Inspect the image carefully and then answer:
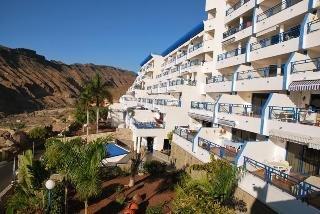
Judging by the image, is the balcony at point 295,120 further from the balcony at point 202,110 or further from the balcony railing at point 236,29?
the balcony railing at point 236,29

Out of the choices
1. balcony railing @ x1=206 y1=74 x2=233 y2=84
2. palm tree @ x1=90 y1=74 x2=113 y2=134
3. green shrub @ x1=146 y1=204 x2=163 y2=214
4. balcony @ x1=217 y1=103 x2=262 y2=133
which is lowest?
green shrub @ x1=146 y1=204 x2=163 y2=214

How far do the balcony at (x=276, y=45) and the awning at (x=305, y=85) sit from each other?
122 inches

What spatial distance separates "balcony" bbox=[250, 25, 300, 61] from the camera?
81.3 feet

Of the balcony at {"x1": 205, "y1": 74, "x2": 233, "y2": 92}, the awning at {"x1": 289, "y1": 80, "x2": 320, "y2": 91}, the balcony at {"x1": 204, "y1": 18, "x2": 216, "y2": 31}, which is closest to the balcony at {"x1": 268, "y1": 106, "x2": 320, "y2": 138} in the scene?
the awning at {"x1": 289, "y1": 80, "x2": 320, "y2": 91}

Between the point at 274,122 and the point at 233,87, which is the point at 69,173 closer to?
the point at 274,122

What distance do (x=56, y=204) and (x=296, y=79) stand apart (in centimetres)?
1810

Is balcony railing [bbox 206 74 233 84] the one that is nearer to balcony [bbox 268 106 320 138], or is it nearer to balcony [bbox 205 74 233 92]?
balcony [bbox 205 74 233 92]

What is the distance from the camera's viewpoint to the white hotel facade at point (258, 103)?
60.8 feet

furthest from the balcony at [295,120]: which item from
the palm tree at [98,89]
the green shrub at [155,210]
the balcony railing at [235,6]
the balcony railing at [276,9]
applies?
the palm tree at [98,89]

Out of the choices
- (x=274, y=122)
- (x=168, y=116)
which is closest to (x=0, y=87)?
(x=168, y=116)

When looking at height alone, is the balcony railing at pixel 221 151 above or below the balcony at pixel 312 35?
below

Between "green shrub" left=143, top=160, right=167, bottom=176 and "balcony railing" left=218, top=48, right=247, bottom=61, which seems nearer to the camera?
"green shrub" left=143, top=160, right=167, bottom=176

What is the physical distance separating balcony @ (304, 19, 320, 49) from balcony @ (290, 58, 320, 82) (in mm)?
1010

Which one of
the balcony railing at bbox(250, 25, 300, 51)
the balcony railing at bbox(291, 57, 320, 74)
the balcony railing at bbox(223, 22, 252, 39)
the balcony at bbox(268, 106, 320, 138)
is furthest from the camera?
the balcony railing at bbox(223, 22, 252, 39)
